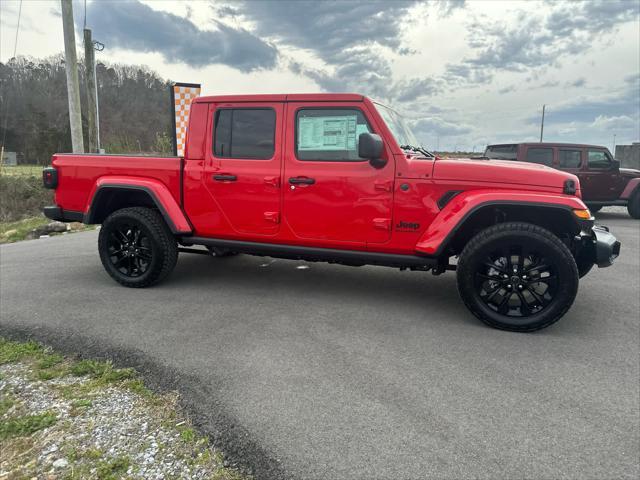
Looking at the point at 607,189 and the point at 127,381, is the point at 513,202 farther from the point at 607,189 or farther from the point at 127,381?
the point at 607,189

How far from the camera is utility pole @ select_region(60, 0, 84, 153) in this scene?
1021 cm

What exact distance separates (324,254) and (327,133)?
1104mm

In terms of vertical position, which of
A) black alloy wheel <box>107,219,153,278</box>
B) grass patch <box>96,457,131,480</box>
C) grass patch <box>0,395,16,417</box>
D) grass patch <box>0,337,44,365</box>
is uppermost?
black alloy wheel <box>107,219,153,278</box>

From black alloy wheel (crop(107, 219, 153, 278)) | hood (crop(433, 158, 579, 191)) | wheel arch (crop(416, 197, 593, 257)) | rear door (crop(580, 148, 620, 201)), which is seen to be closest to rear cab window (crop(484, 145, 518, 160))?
rear door (crop(580, 148, 620, 201))

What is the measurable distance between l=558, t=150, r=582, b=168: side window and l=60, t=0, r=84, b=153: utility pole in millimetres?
11509

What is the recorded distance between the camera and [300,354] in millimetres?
3016

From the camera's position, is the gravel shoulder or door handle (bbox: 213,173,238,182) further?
door handle (bbox: 213,173,238,182)

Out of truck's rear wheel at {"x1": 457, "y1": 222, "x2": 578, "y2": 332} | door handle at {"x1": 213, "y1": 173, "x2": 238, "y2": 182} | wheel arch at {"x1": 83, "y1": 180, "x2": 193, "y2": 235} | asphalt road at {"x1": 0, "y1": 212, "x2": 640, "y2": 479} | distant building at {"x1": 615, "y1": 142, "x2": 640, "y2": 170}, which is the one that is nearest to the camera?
asphalt road at {"x1": 0, "y1": 212, "x2": 640, "y2": 479}

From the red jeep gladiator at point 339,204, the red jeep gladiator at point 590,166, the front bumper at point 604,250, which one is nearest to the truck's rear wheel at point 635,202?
the red jeep gladiator at point 590,166

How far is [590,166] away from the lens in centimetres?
1018

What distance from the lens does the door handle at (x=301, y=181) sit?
151 inches

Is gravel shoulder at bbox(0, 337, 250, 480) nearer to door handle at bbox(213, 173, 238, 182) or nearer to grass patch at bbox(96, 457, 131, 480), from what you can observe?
grass patch at bbox(96, 457, 131, 480)

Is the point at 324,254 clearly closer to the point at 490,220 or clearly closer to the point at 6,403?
the point at 490,220

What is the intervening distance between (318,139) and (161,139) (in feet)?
51.2
